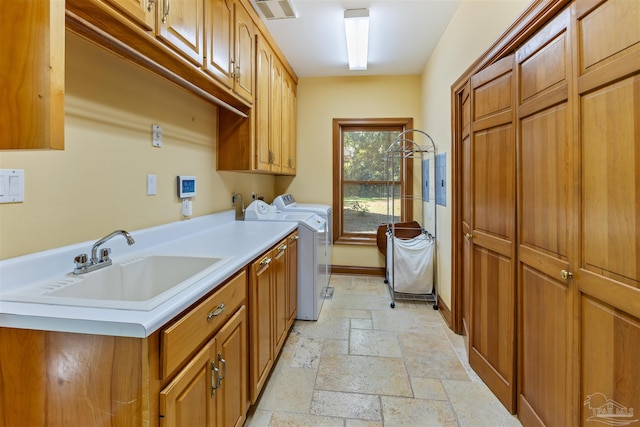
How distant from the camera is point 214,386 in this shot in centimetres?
114

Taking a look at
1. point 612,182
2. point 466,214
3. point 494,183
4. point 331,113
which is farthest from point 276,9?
point 612,182

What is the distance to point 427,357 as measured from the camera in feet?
7.31

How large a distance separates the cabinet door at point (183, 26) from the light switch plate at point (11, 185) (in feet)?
2.44

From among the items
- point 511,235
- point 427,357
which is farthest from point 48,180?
point 427,357

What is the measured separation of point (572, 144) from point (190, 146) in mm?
2128

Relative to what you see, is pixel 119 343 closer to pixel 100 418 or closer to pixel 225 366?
pixel 100 418

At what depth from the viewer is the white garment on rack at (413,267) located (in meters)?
3.24

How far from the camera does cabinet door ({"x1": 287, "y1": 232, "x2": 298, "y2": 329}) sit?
2.39 meters

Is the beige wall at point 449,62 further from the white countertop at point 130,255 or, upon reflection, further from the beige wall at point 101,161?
the beige wall at point 101,161

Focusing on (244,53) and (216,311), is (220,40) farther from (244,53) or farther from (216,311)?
(216,311)

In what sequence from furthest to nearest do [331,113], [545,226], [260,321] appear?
[331,113], [260,321], [545,226]

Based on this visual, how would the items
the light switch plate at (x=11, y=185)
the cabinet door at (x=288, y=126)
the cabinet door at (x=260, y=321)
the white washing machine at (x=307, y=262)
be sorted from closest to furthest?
the light switch plate at (x=11, y=185)
the cabinet door at (x=260, y=321)
the white washing machine at (x=307, y=262)
the cabinet door at (x=288, y=126)

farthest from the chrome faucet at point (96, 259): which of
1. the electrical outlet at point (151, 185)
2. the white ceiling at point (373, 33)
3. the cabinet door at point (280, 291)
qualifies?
the white ceiling at point (373, 33)

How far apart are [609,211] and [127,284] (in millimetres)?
1867
